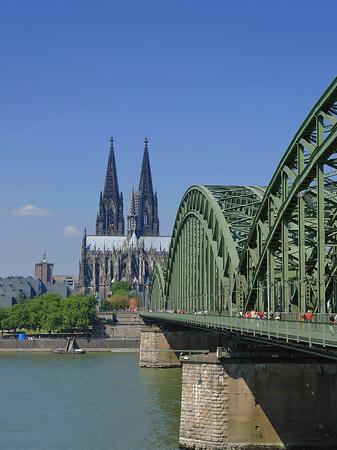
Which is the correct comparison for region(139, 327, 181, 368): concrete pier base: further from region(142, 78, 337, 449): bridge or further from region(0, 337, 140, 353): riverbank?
region(142, 78, 337, 449): bridge

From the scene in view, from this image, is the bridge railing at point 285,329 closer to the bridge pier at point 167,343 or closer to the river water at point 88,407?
the river water at point 88,407

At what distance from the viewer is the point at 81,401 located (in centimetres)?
6638

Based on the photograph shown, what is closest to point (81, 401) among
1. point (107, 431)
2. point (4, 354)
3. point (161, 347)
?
point (107, 431)

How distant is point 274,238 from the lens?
46.2 metres

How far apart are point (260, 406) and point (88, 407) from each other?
22.7 meters

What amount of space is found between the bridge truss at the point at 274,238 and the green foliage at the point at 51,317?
6154 cm

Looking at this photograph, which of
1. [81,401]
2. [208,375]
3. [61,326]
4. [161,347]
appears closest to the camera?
[208,375]

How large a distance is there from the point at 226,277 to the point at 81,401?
16.7 meters

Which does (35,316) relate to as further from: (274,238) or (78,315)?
(274,238)

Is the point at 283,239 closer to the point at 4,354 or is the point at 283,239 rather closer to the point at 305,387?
the point at 305,387

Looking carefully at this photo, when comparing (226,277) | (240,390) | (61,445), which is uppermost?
(226,277)

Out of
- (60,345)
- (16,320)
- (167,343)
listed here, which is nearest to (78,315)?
(16,320)

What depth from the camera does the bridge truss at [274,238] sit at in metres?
38.5

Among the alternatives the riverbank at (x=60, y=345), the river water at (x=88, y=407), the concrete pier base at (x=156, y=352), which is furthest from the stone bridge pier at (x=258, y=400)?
the riverbank at (x=60, y=345)
